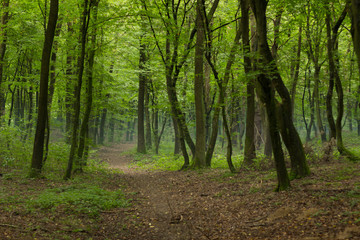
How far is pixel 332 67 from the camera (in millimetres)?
10102

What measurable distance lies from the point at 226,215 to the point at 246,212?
47 centimetres

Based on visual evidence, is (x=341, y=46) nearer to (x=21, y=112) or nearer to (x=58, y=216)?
(x=58, y=216)

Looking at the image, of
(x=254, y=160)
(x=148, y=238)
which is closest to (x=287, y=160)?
(x=254, y=160)

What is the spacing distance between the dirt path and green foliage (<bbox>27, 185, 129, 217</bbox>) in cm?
63

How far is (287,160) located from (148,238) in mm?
6662

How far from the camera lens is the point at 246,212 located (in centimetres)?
637

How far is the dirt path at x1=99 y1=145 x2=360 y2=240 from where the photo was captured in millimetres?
4848

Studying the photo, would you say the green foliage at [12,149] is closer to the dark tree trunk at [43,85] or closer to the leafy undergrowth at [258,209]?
the dark tree trunk at [43,85]

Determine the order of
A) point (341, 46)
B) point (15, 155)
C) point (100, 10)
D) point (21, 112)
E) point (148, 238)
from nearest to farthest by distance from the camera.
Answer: point (148, 238), point (100, 10), point (15, 155), point (341, 46), point (21, 112)

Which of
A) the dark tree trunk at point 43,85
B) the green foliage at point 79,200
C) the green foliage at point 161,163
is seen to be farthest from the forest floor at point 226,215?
the green foliage at point 161,163

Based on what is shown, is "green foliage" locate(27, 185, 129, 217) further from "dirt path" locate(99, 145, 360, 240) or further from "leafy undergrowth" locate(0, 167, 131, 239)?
"dirt path" locate(99, 145, 360, 240)

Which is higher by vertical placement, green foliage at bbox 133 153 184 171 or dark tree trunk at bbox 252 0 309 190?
Answer: dark tree trunk at bbox 252 0 309 190

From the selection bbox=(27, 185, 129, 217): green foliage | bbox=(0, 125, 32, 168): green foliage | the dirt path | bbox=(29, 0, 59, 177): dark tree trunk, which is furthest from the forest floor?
bbox=(0, 125, 32, 168): green foliage

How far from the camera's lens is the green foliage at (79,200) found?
6560mm
